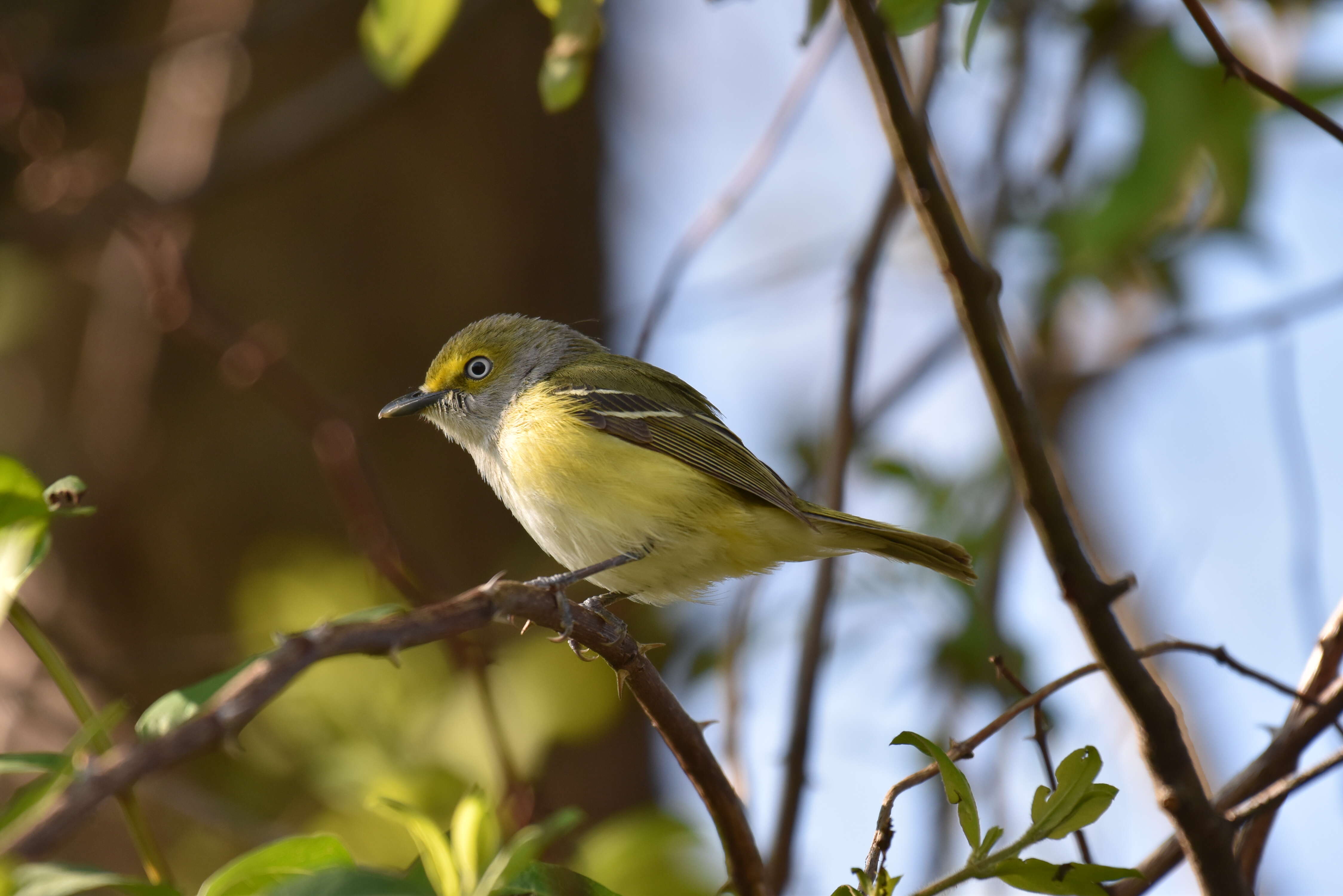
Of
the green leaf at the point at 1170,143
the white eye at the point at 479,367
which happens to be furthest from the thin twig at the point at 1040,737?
the white eye at the point at 479,367

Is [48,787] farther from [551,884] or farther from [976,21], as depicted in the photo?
[976,21]

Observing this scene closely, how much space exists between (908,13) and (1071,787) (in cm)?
121

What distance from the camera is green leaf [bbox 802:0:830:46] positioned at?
8.37ft

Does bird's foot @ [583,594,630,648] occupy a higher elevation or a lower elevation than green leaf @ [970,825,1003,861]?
higher

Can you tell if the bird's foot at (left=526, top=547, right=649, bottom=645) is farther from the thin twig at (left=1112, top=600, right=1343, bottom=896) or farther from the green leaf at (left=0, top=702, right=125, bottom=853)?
the thin twig at (left=1112, top=600, right=1343, bottom=896)

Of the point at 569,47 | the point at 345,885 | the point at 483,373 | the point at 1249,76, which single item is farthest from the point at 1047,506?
the point at 483,373

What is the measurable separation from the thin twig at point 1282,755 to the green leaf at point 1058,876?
41cm

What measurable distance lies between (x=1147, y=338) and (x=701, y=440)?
2009 mm

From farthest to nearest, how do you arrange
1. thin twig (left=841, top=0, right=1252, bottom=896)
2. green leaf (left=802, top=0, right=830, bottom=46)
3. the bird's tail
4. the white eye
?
1. the white eye
2. the bird's tail
3. green leaf (left=802, top=0, right=830, bottom=46)
4. thin twig (left=841, top=0, right=1252, bottom=896)

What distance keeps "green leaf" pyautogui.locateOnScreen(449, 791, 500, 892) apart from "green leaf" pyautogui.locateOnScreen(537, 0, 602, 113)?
1417mm

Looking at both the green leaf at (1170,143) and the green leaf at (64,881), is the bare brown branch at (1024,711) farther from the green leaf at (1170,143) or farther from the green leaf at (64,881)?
the green leaf at (1170,143)

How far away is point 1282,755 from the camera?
6.64 ft

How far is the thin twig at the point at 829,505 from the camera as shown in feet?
10.4

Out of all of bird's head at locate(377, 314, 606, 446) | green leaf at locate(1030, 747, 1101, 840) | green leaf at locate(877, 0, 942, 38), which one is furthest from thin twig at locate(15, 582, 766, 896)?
bird's head at locate(377, 314, 606, 446)
